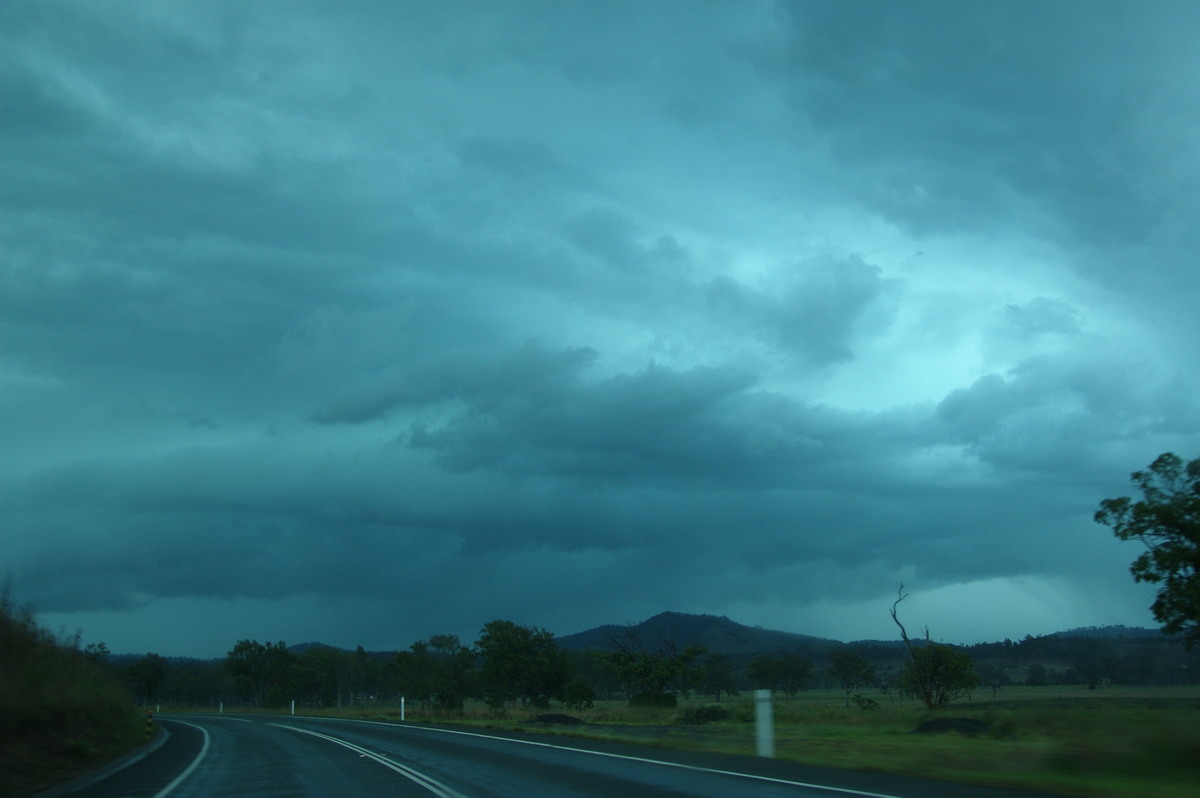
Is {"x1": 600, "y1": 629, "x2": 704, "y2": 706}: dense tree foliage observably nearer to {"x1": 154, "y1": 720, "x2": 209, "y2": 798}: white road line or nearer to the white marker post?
{"x1": 154, "y1": 720, "x2": 209, "y2": 798}: white road line

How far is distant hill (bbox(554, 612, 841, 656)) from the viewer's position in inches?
2486

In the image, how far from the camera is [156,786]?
51.2 ft

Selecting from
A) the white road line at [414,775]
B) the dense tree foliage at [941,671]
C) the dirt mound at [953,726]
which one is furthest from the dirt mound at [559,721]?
the dense tree foliage at [941,671]

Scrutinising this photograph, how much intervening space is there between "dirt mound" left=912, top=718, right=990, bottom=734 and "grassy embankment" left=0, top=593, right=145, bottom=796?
71.1 ft

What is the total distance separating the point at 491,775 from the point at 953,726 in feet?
51.8

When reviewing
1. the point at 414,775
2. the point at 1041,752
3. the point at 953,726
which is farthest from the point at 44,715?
the point at 953,726

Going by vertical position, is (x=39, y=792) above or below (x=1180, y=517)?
below

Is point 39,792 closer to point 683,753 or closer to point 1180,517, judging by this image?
point 683,753

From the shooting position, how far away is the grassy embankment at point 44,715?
1664 cm

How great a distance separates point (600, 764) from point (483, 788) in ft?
14.3

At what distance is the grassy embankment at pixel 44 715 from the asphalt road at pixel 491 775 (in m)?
1.15

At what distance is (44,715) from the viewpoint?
1894 cm

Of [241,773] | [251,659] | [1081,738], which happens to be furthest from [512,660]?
[251,659]

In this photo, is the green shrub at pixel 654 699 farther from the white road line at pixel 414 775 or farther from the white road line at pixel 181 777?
the white road line at pixel 181 777
